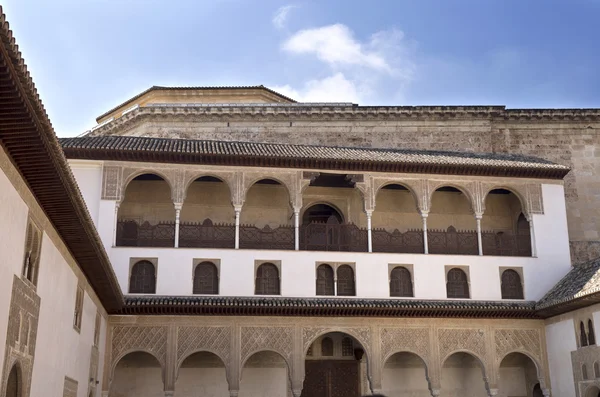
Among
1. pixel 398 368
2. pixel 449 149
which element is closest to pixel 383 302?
pixel 398 368

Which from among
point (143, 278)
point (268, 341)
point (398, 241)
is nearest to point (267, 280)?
point (268, 341)

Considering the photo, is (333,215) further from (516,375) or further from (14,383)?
(14,383)

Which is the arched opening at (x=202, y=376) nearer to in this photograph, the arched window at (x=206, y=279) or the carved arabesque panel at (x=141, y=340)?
the carved arabesque panel at (x=141, y=340)

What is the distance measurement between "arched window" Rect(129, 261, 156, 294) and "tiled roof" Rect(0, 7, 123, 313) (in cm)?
565

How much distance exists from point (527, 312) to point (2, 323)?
47.2 feet

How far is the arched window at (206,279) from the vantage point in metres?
19.3

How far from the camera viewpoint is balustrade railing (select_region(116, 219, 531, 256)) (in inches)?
781

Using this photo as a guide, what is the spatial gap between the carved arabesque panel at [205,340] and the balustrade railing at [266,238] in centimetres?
248

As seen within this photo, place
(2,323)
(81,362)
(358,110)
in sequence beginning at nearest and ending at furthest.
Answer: (2,323) < (81,362) < (358,110)

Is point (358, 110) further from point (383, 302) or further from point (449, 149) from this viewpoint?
point (383, 302)

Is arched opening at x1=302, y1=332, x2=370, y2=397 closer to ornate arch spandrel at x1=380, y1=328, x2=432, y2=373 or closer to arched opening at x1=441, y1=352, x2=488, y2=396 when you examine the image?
ornate arch spandrel at x1=380, y1=328, x2=432, y2=373

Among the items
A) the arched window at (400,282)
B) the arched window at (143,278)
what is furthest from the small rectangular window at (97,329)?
the arched window at (400,282)

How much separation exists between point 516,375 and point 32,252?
15572 millimetres

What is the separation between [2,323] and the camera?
8.48 meters
